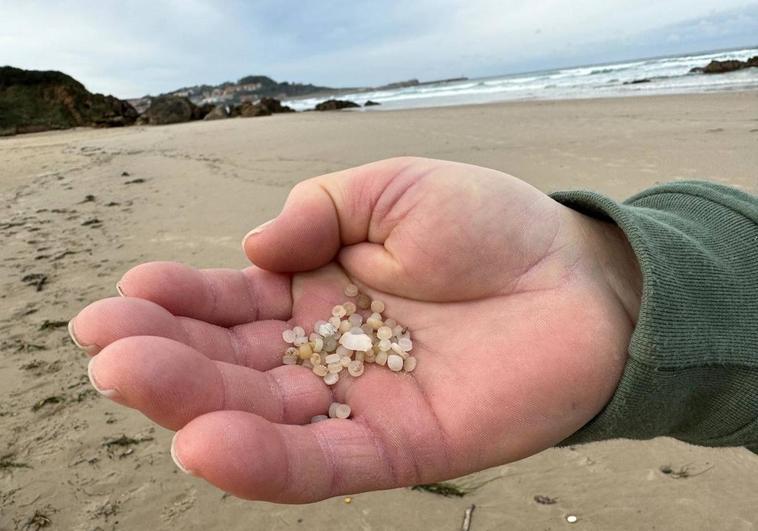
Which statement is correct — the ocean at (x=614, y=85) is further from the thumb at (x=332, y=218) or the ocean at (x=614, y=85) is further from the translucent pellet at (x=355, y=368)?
the translucent pellet at (x=355, y=368)

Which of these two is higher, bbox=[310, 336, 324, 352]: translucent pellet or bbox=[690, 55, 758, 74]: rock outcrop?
bbox=[690, 55, 758, 74]: rock outcrop

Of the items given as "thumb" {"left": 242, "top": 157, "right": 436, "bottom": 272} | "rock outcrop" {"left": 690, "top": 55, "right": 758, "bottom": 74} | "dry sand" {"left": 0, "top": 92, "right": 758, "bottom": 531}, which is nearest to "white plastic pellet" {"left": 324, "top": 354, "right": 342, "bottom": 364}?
"thumb" {"left": 242, "top": 157, "right": 436, "bottom": 272}

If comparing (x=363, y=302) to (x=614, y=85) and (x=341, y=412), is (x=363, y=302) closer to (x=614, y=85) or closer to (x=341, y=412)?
(x=341, y=412)

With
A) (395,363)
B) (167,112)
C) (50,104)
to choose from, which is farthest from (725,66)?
(50,104)

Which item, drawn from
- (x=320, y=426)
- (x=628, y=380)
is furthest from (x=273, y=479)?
(x=628, y=380)

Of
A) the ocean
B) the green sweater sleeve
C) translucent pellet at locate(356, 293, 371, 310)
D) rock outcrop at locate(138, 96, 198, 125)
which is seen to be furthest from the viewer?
rock outcrop at locate(138, 96, 198, 125)

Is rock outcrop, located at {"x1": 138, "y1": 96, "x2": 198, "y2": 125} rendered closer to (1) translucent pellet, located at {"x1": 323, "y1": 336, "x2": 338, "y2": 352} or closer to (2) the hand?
(2) the hand

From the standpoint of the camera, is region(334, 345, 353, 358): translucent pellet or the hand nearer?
the hand
